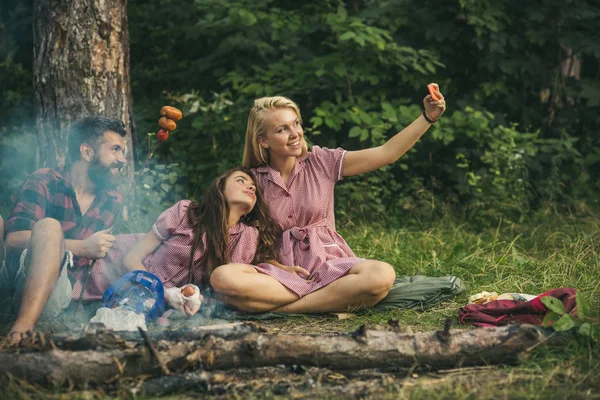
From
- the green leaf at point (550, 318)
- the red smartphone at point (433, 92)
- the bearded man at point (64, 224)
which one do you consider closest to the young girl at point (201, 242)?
the bearded man at point (64, 224)

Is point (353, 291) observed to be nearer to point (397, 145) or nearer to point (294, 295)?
point (294, 295)

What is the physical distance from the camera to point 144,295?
12.3ft

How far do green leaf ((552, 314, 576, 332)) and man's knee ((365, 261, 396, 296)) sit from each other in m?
1.03

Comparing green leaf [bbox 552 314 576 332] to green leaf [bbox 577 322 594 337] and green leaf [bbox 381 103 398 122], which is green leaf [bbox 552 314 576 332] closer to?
green leaf [bbox 577 322 594 337]

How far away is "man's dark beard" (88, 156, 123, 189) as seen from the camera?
3.93m

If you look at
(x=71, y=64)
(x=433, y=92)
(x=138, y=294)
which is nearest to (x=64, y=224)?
(x=138, y=294)

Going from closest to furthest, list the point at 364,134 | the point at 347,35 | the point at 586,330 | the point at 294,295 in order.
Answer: the point at 586,330
the point at 294,295
the point at 347,35
the point at 364,134

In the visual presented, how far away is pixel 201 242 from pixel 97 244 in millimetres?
594

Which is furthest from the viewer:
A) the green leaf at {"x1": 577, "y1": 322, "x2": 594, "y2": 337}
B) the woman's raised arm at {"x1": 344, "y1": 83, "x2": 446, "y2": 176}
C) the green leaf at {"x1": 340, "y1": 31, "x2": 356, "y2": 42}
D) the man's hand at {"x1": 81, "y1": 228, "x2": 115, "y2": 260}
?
the green leaf at {"x1": 340, "y1": 31, "x2": 356, "y2": 42}

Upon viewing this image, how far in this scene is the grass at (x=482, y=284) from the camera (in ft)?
8.80

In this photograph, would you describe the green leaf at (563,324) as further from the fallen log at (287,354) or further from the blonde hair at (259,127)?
the blonde hair at (259,127)

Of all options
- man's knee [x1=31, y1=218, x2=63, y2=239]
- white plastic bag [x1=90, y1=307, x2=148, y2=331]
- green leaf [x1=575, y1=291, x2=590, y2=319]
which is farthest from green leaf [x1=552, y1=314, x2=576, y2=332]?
man's knee [x1=31, y1=218, x2=63, y2=239]

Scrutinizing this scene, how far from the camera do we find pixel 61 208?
12.6 ft

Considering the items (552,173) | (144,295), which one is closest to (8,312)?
(144,295)
